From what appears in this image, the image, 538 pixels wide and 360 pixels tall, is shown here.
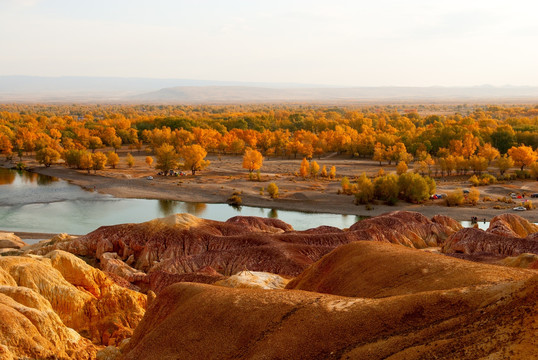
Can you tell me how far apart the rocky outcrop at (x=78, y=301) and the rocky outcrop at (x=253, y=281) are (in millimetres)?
4809

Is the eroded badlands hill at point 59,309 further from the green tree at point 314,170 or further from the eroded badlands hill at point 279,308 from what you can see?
the green tree at point 314,170

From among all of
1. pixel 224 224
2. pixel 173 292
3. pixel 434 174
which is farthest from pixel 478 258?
pixel 434 174

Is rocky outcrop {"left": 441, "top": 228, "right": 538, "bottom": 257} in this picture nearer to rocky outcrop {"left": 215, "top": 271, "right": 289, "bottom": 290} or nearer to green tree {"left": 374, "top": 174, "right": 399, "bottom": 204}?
rocky outcrop {"left": 215, "top": 271, "right": 289, "bottom": 290}

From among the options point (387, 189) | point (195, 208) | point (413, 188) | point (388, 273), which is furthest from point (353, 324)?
point (413, 188)

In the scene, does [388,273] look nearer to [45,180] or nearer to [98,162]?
[45,180]

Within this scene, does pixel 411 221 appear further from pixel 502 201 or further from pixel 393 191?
pixel 502 201

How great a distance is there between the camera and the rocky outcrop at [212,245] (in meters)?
36.5

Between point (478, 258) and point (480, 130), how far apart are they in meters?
85.2

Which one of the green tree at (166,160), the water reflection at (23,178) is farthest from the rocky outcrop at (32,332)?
the green tree at (166,160)

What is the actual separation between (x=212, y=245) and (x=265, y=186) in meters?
42.4

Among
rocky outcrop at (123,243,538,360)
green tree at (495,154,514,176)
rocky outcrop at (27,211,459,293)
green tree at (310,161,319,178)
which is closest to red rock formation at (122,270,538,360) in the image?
rocky outcrop at (123,243,538,360)

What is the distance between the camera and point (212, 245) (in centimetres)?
4125

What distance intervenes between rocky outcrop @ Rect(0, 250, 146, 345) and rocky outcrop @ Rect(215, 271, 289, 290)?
4.81m

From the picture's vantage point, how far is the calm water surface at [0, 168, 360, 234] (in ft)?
201
